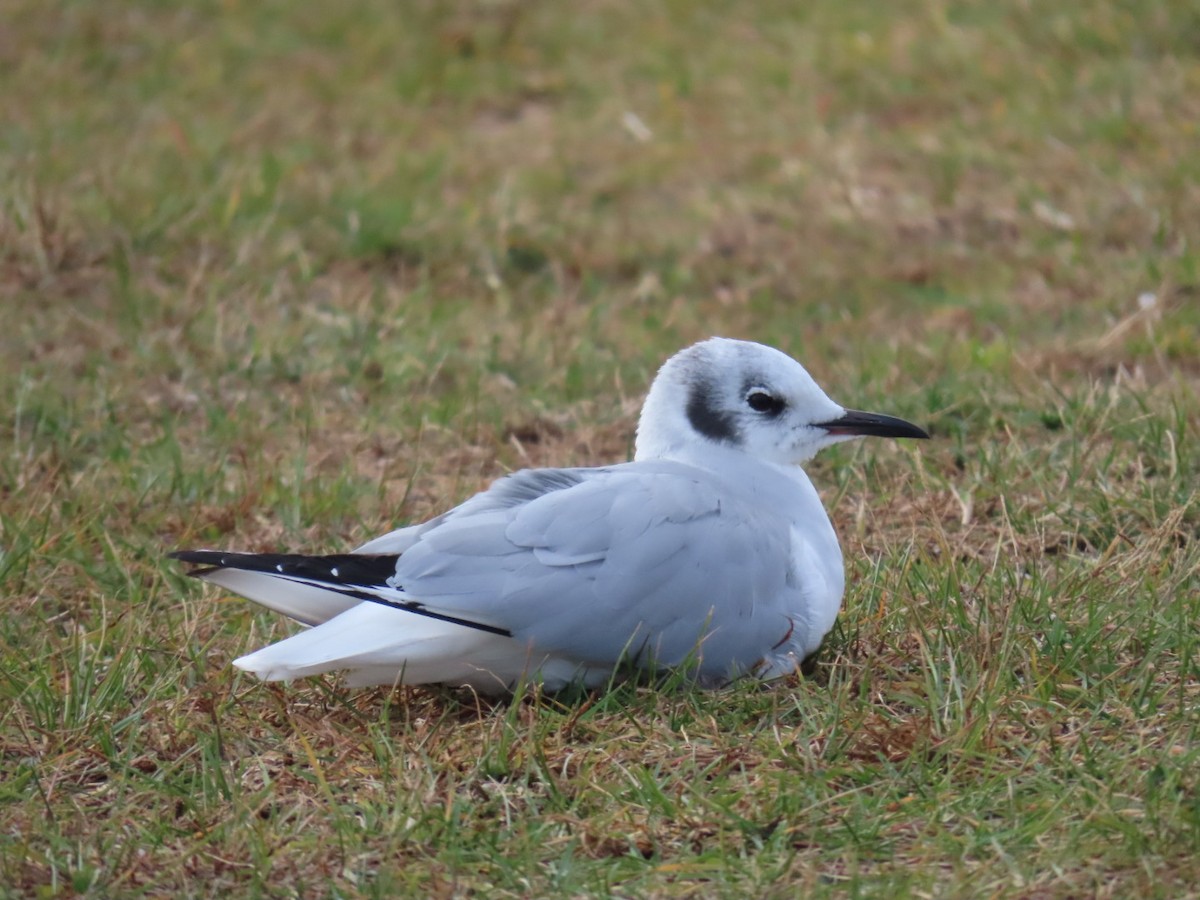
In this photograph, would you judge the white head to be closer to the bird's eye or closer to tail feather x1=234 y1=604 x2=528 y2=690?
the bird's eye

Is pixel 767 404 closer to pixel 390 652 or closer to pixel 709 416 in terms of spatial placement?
pixel 709 416

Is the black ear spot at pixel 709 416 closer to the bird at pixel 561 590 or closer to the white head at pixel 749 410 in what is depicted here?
the white head at pixel 749 410

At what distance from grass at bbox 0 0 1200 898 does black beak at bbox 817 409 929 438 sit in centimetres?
25

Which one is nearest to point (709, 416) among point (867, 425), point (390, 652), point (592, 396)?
point (867, 425)

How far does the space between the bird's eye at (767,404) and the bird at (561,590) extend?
12.9 inches

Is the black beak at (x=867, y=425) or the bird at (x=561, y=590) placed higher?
the black beak at (x=867, y=425)

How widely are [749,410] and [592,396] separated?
1.62m

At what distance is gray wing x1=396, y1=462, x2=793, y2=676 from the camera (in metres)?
3.24

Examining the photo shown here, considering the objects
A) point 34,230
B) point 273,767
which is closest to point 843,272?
point 34,230

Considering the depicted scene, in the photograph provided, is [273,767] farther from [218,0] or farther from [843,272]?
[218,0]

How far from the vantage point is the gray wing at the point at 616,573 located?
3.24 m

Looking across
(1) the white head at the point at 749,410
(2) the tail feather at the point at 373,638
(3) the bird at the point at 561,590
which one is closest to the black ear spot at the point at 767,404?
(1) the white head at the point at 749,410

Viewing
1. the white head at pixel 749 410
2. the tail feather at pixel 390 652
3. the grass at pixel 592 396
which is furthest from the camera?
the white head at pixel 749 410

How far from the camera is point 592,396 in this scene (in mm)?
5410
